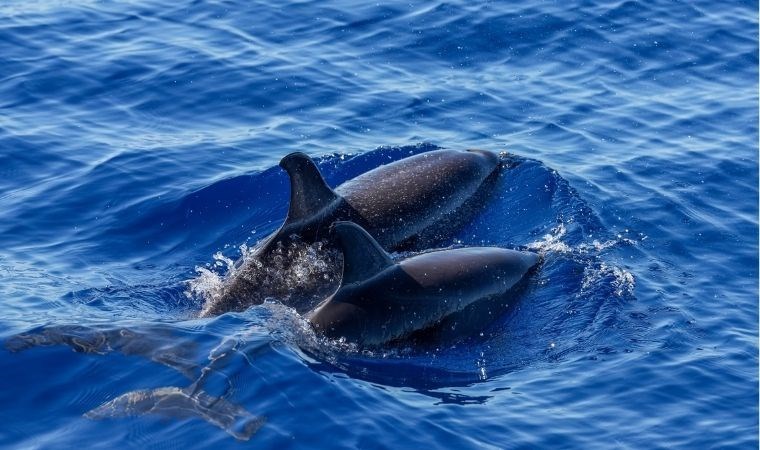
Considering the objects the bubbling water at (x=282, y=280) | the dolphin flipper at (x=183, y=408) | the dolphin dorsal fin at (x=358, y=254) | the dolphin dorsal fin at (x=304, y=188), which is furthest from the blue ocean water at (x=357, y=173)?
the dolphin dorsal fin at (x=304, y=188)

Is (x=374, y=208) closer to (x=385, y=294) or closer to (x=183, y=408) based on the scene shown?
(x=385, y=294)

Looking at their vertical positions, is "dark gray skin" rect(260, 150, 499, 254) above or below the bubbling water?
above

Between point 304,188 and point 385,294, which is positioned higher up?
point 304,188

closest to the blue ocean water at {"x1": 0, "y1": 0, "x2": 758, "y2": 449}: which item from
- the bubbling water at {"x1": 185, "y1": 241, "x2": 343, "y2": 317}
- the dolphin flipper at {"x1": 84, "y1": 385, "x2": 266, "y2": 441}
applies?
the dolphin flipper at {"x1": 84, "y1": 385, "x2": 266, "y2": 441}

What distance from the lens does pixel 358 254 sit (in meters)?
11.2

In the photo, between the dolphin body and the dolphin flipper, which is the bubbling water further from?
the dolphin flipper

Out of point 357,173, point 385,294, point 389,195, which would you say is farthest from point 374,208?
point 357,173

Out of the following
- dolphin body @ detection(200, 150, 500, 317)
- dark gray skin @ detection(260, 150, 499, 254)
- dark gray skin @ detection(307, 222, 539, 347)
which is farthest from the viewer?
dark gray skin @ detection(260, 150, 499, 254)

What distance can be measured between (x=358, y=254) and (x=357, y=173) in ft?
16.2

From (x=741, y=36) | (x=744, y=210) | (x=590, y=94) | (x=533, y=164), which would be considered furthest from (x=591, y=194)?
(x=741, y=36)

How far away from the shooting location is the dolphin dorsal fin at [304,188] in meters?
12.5

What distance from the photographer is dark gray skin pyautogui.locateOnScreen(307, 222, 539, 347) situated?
11.3 metres

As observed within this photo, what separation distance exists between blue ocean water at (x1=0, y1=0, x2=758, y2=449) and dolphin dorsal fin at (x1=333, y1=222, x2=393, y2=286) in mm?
765

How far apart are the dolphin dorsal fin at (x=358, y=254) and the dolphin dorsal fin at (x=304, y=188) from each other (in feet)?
4.73
